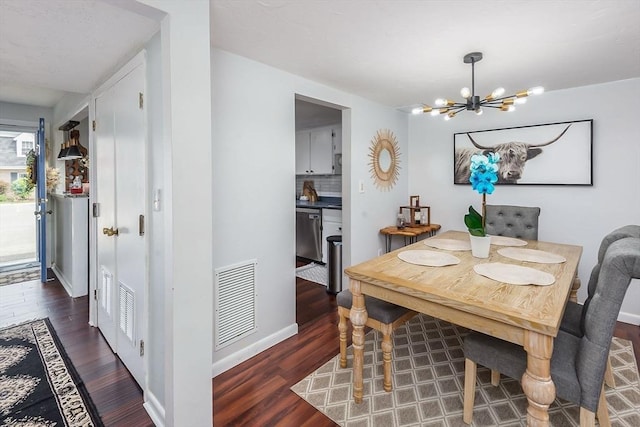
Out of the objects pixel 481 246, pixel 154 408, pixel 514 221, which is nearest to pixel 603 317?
pixel 481 246

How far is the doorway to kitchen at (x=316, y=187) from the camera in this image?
429cm

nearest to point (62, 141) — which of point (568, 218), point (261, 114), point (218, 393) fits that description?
point (261, 114)

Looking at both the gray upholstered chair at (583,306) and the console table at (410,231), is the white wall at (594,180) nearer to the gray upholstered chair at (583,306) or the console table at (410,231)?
the console table at (410,231)

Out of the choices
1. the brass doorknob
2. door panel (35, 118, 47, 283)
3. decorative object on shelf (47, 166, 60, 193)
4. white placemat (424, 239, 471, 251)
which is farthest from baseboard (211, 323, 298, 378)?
decorative object on shelf (47, 166, 60, 193)

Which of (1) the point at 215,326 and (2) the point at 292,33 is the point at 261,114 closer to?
(2) the point at 292,33

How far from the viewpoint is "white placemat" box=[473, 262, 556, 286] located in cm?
157

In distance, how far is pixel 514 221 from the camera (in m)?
2.85

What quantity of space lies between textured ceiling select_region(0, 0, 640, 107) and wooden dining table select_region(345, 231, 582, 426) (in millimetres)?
1376

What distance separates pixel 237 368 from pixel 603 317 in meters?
2.04

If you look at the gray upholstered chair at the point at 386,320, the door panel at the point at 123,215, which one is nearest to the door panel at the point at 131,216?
the door panel at the point at 123,215

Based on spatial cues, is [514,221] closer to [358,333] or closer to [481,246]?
[481,246]

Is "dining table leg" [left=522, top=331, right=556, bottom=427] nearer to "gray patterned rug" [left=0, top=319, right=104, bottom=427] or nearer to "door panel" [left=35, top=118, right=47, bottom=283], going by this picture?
"gray patterned rug" [left=0, top=319, right=104, bottom=427]

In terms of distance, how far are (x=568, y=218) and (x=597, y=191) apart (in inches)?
12.8

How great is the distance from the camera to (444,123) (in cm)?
371
